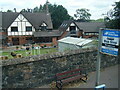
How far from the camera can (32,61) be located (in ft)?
20.7

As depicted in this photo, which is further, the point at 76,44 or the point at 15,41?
the point at 15,41

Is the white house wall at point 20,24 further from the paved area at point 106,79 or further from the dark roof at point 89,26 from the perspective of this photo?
the paved area at point 106,79

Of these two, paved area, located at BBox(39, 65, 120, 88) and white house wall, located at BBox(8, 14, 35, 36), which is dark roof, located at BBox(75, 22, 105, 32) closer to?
white house wall, located at BBox(8, 14, 35, 36)

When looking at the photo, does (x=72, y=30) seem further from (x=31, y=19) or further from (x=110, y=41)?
(x=110, y=41)

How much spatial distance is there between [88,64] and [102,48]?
13.0 ft

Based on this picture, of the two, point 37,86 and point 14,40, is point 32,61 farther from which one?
point 14,40

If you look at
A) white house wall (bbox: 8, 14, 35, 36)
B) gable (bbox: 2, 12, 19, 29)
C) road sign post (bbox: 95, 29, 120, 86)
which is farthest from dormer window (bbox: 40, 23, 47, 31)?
road sign post (bbox: 95, 29, 120, 86)

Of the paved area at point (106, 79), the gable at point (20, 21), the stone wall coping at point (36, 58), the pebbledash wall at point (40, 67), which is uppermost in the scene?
the gable at point (20, 21)

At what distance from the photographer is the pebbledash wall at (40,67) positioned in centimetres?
579

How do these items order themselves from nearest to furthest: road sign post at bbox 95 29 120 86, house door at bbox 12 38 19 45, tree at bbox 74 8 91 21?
road sign post at bbox 95 29 120 86, house door at bbox 12 38 19 45, tree at bbox 74 8 91 21

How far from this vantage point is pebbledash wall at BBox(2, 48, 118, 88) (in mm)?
5785

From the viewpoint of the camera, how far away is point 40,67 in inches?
259

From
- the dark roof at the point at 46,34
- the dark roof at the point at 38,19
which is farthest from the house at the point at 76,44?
the dark roof at the point at 38,19

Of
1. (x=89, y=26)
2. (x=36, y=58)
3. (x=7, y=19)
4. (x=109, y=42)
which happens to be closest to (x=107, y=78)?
(x=109, y=42)
